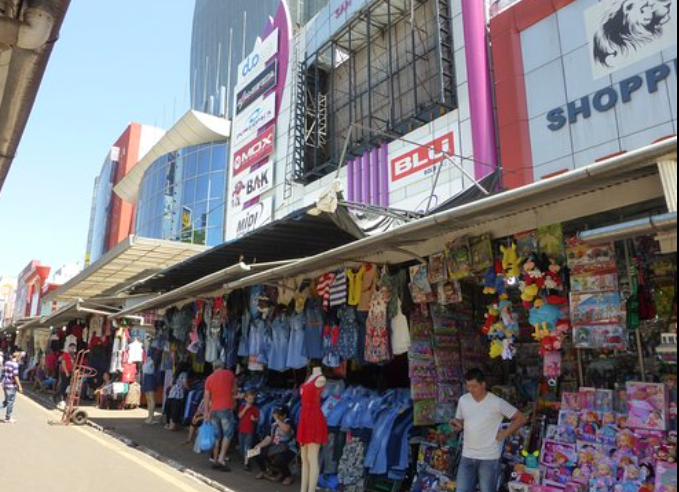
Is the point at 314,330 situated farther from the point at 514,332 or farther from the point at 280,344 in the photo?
the point at 514,332

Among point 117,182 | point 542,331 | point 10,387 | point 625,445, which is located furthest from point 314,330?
point 117,182

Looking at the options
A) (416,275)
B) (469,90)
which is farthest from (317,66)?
(416,275)

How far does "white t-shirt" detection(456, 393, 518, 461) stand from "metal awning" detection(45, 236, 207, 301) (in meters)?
10.7

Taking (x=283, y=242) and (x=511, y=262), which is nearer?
(x=511, y=262)

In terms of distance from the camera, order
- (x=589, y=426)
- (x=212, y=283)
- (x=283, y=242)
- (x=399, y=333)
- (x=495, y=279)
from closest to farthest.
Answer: (x=589, y=426) < (x=495, y=279) < (x=399, y=333) < (x=212, y=283) < (x=283, y=242)

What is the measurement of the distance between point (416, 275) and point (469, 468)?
6.90ft

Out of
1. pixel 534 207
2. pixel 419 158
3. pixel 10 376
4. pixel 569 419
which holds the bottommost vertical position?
pixel 569 419

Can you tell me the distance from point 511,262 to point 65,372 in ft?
49.3

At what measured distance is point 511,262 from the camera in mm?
5277

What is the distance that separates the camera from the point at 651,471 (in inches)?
171

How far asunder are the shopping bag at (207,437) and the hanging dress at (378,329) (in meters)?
3.38

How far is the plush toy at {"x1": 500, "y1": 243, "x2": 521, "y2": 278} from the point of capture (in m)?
5.23

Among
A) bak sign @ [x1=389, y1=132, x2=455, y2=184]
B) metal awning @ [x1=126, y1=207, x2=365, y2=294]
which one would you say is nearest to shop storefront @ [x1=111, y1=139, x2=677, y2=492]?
metal awning @ [x1=126, y1=207, x2=365, y2=294]

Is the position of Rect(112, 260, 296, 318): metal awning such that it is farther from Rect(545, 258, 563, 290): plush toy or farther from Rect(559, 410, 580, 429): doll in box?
Rect(559, 410, 580, 429): doll in box
